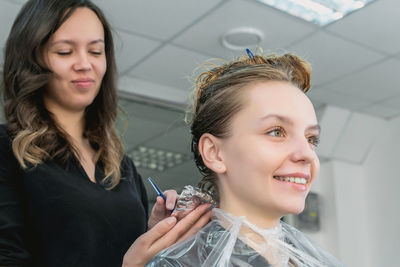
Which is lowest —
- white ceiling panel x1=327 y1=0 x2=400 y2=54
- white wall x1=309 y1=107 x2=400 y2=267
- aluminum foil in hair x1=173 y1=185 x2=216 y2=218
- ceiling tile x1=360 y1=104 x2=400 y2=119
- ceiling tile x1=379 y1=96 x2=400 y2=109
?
white wall x1=309 y1=107 x2=400 y2=267

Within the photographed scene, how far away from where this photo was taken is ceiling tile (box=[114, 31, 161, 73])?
9.27ft

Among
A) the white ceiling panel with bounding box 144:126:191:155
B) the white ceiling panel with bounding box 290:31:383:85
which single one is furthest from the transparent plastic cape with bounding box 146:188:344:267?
the white ceiling panel with bounding box 144:126:191:155

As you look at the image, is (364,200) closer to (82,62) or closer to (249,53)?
(249,53)

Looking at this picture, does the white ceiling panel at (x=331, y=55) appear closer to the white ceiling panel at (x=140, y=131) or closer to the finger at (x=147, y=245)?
the white ceiling panel at (x=140, y=131)

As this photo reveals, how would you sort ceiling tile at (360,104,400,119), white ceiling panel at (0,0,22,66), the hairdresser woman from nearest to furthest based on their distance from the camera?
the hairdresser woman, white ceiling panel at (0,0,22,66), ceiling tile at (360,104,400,119)

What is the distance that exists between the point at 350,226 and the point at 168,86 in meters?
2.16

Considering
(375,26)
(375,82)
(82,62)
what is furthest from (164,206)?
(375,82)

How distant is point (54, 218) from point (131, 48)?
6.54ft

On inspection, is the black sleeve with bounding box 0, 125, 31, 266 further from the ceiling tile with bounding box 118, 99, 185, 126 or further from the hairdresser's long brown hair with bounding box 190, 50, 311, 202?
the ceiling tile with bounding box 118, 99, 185, 126

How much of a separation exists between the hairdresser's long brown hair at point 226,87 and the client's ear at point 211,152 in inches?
0.7

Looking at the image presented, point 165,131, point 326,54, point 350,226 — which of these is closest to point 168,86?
point 165,131

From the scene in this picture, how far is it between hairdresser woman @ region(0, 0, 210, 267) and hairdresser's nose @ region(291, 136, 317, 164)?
0.83ft

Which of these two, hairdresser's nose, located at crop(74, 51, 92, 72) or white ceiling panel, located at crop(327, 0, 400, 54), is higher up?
white ceiling panel, located at crop(327, 0, 400, 54)

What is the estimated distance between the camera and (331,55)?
10.1 feet
